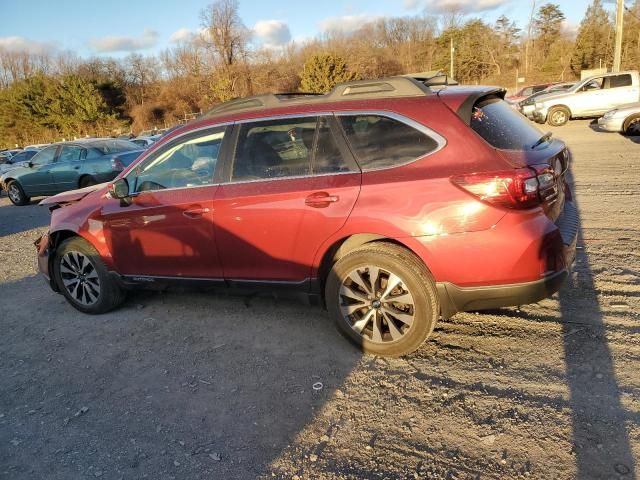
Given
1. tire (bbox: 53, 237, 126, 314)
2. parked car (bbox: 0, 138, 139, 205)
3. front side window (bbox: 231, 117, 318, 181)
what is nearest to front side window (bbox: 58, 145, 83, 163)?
parked car (bbox: 0, 138, 139, 205)

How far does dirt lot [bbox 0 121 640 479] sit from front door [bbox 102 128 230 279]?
566 millimetres

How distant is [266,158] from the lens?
3625 millimetres

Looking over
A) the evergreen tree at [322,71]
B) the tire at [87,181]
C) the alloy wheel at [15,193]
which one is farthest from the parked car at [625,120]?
the evergreen tree at [322,71]

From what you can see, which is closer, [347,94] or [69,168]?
[347,94]

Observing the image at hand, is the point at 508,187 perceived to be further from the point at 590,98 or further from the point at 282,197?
the point at 590,98

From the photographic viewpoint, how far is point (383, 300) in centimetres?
323

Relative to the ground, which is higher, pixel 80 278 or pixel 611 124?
pixel 80 278

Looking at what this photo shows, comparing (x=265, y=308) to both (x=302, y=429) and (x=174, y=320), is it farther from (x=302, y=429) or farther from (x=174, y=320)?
(x=302, y=429)

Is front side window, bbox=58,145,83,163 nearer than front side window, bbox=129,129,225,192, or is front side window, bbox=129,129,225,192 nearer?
front side window, bbox=129,129,225,192

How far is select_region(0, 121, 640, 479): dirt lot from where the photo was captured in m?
2.41

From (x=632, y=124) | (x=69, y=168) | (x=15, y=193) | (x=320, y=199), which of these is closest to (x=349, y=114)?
(x=320, y=199)

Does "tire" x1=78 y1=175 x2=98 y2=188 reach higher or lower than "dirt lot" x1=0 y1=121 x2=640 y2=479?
higher

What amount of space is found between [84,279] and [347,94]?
3.18 metres

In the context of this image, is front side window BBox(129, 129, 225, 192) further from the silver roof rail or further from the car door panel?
the silver roof rail
